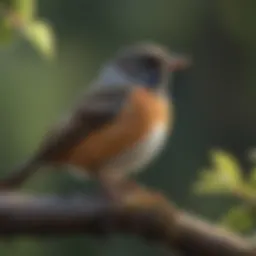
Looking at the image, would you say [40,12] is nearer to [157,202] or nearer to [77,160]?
[77,160]

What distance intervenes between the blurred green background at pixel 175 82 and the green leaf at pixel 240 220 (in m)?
1.47

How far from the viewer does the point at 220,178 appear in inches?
19.7

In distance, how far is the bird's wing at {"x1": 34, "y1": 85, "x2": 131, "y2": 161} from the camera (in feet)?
2.11

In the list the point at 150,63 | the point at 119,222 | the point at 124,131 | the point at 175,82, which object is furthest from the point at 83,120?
the point at 175,82

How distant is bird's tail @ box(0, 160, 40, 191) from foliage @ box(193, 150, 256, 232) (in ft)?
0.30

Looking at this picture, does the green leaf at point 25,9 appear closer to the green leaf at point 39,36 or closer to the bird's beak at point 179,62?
the green leaf at point 39,36

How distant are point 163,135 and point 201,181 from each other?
0.18 metres

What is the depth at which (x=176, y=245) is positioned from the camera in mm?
429

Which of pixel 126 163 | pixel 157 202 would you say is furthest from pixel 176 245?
pixel 126 163

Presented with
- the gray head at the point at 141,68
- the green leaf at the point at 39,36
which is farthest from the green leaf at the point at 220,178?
the gray head at the point at 141,68

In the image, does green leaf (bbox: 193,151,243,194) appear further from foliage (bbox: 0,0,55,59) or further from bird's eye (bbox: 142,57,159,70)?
bird's eye (bbox: 142,57,159,70)

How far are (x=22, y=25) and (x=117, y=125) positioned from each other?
0.69 ft

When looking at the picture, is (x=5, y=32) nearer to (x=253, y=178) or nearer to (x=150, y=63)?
(x=253, y=178)

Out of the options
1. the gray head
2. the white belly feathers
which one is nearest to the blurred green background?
the gray head
